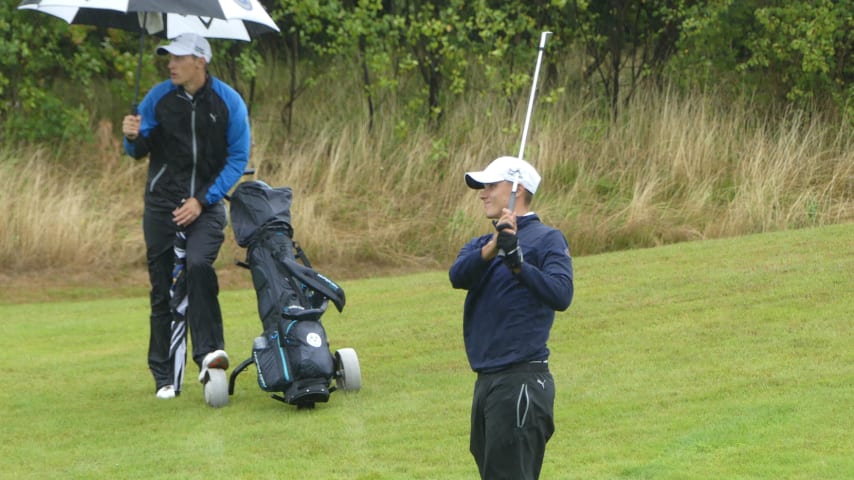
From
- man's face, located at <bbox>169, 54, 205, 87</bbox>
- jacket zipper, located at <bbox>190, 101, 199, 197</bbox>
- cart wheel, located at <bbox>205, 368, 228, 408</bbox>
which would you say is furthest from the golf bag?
man's face, located at <bbox>169, 54, 205, 87</bbox>

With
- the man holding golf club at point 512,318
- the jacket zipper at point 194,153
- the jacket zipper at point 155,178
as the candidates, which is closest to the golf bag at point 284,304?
the jacket zipper at point 194,153

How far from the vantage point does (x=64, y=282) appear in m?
14.4

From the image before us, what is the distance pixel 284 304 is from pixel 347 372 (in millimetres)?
650

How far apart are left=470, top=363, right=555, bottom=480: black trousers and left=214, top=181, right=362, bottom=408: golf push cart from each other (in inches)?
116

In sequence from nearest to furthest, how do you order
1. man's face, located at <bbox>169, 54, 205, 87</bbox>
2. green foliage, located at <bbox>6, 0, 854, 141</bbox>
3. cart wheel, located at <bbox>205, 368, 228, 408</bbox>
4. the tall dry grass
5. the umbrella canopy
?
the umbrella canopy
cart wheel, located at <bbox>205, 368, 228, 408</bbox>
man's face, located at <bbox>169, 54, 205, 87</bbox>
the tall dry grass
green foliage, located at <bbox>6, 0, 854, 141</bbox>

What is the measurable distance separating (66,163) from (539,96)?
6548 millimetres

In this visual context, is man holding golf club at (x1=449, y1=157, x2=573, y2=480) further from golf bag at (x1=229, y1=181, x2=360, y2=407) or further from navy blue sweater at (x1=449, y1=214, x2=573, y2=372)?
golf bag at (x1=229, y1=181, x2=360, y2=407)

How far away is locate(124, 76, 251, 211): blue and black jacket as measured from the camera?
836 cm

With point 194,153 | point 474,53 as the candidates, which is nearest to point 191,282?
point 194,153

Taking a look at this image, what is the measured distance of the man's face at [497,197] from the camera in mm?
5168

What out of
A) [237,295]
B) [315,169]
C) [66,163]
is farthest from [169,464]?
[66,163]

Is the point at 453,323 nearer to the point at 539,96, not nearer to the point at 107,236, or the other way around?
A: the point at 107,236

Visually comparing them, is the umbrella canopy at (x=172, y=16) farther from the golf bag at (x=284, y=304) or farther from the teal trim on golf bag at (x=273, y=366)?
the teal trim on golf bag at (x=273, y=366)

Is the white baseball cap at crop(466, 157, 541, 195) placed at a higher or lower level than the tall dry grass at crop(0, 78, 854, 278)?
higher
